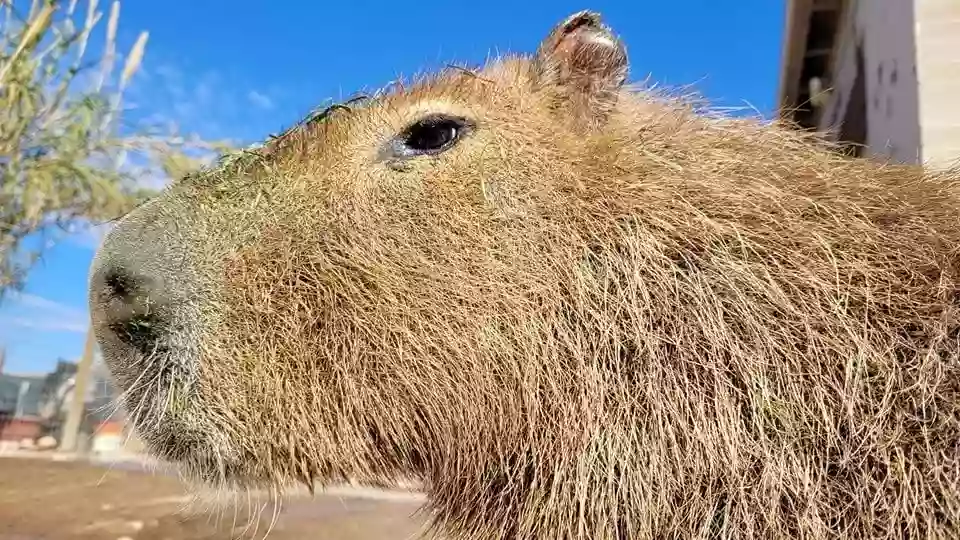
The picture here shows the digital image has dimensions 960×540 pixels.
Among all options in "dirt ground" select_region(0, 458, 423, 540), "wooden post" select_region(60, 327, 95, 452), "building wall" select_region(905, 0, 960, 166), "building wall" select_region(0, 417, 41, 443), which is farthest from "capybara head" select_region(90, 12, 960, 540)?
"building wall" select_region(0, 417, 41, 443)

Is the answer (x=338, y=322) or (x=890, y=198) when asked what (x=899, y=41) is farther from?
(x=338, y=322)

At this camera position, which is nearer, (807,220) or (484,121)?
(807,220)

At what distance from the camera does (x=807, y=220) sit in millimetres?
1705

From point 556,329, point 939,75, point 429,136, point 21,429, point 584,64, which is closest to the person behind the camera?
point 556,329

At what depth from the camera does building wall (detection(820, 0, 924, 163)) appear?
3.59 m

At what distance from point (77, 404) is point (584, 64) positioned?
788 cm

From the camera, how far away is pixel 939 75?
11.3ft

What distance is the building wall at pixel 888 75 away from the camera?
359 centimetres

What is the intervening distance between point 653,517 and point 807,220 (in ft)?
2.33

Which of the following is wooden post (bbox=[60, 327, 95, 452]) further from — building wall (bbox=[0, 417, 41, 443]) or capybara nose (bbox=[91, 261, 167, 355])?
capybara nose (bbox=[91, 261, 167, 355])

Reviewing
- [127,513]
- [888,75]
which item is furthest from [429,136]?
[127,513]

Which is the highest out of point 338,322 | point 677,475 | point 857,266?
point 857,266

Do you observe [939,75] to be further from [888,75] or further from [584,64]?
[584,64]

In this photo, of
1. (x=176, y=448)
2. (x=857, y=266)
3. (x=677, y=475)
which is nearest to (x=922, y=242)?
(x=857, y=266)
